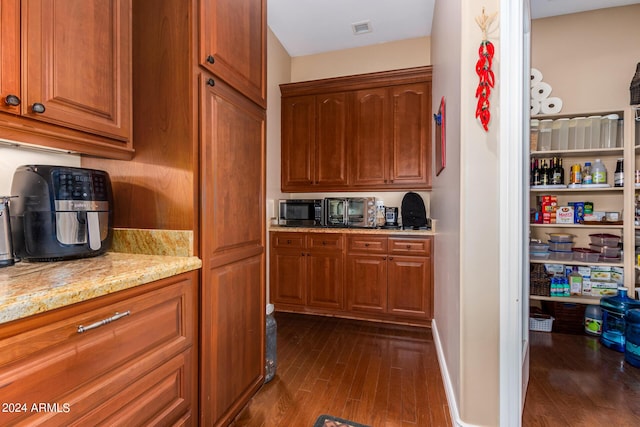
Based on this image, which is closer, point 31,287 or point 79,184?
point 31,287

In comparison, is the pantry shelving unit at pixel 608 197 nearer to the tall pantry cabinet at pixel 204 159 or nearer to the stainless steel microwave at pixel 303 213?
the stainless steel microwave at pixel 303 213

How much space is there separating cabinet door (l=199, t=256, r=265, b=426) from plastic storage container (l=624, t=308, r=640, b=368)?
98.8 inches

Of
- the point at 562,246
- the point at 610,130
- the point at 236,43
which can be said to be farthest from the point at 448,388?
the point at 610,130

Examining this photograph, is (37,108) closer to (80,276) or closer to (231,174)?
(80,276)

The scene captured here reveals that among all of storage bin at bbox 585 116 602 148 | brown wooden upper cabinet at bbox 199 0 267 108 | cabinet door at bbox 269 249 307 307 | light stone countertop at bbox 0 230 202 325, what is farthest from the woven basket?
light stone countertop at bbox 0 230 202 325

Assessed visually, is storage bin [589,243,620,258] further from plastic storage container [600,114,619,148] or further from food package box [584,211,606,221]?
plastic storage container [600,114,619,148]

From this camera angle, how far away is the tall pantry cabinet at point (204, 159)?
1210mm

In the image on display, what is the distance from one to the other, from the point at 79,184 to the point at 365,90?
2.71 metres

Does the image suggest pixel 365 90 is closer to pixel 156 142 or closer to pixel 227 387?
pixel 156 142

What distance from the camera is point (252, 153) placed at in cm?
163

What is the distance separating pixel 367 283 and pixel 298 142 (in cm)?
169

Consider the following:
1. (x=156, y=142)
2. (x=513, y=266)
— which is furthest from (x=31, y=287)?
(x=513, y=266)

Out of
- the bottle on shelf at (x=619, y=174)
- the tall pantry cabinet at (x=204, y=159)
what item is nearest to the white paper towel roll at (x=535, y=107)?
the bottle on shelf at (x=619, y=174)

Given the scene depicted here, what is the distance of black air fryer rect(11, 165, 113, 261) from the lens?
104 centimetres
